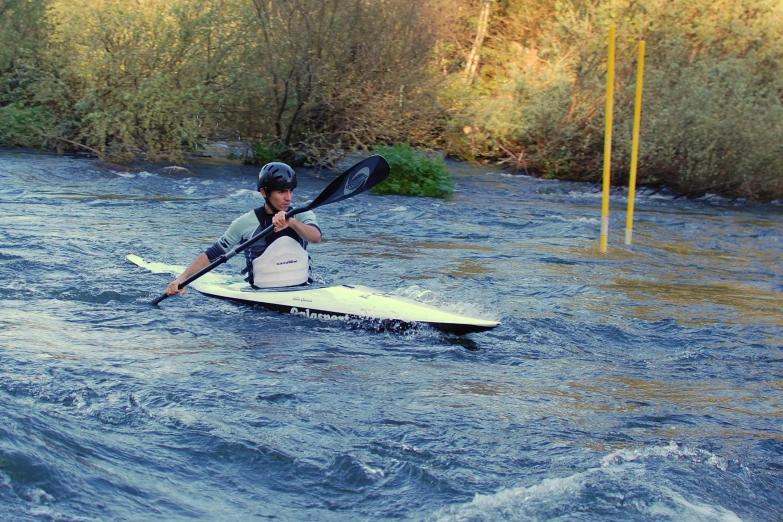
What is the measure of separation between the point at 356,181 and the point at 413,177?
7385 mm

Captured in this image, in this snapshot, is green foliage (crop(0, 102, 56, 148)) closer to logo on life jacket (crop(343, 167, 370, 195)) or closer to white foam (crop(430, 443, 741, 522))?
logo on life jacket (crop(343, 167, 370, 195))

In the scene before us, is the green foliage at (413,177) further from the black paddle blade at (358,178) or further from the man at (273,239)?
the man at (273,239)

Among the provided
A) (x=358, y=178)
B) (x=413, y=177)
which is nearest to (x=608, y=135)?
(x=358, y=178)

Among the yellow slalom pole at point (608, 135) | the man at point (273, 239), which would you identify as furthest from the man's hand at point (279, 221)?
the yellow slalom pole at point (608, 135)

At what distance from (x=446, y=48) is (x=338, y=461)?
13.8m

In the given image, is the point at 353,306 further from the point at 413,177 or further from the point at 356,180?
the point at 413,177

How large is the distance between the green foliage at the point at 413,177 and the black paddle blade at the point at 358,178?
7141 mm

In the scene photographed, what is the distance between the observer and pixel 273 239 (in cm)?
609

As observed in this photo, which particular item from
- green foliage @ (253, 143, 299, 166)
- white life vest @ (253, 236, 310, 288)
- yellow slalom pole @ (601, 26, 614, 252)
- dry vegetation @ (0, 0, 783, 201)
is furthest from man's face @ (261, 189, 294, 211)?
green foliage @ (253, 143, 299, 166)

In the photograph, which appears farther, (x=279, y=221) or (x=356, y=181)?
(x=356, y=181)

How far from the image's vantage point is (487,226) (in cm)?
1122

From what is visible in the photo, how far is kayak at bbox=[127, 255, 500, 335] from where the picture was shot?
566 centimetres

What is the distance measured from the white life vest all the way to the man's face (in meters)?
0.28

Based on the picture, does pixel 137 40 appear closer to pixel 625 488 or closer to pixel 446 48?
pixel 446 48
